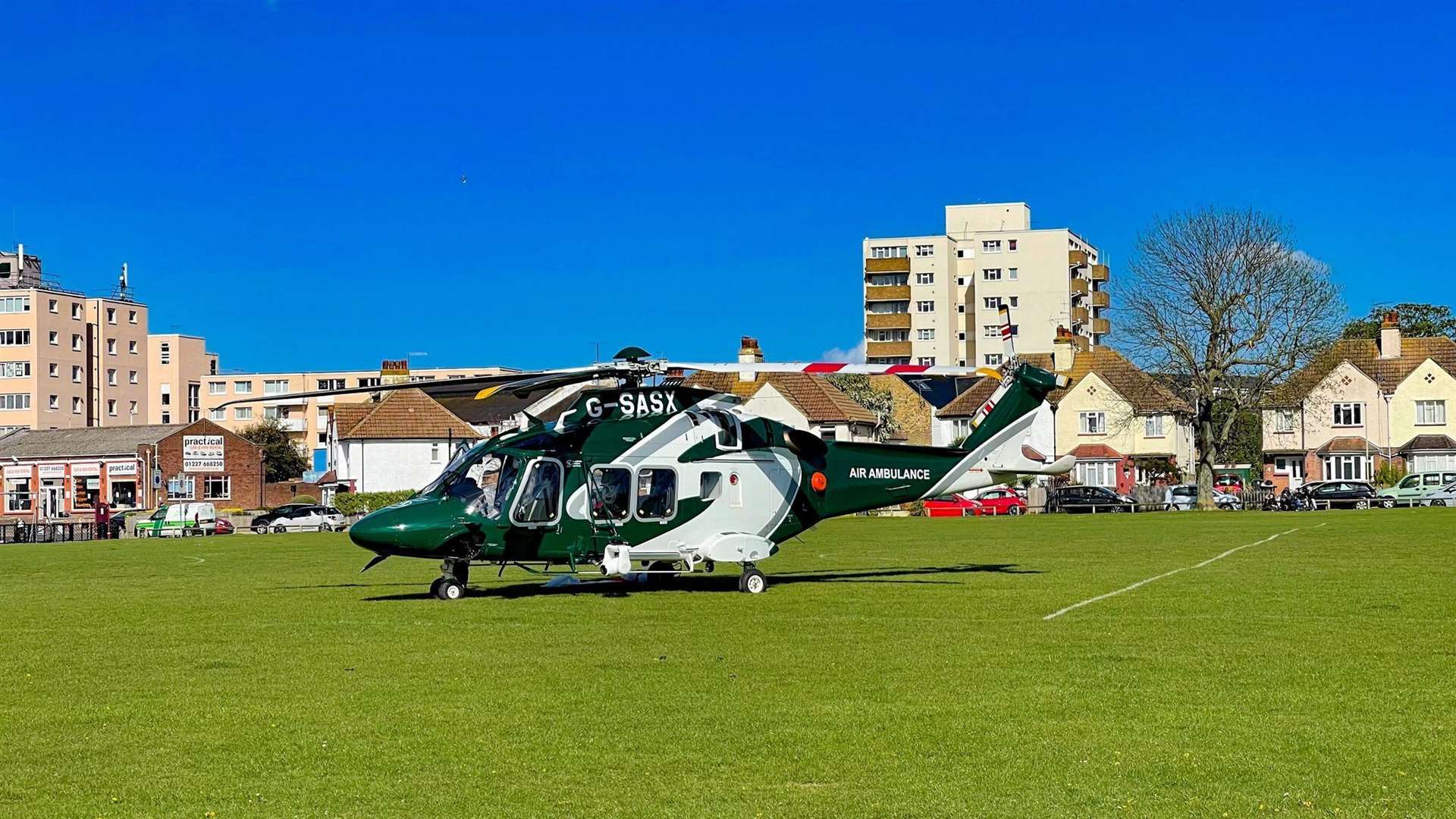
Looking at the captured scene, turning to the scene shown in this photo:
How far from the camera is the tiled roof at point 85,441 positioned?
286 feet

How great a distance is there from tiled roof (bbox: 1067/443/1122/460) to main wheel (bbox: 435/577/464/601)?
70.9m

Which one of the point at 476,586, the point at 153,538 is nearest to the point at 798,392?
the point at 153,538

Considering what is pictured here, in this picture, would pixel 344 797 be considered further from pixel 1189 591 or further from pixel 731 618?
pixel 1189 591

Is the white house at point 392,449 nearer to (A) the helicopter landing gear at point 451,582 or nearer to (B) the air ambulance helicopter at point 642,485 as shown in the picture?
(B) the air ambulance helicopter at point 642,485

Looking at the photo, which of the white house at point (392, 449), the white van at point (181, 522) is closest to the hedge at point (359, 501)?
the white house at point (392, 449)

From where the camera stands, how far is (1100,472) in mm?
89562

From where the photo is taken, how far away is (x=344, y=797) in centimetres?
877

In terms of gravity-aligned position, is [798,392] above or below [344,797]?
above

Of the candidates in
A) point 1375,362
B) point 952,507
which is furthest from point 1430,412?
point 952,507

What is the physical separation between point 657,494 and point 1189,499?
184ft

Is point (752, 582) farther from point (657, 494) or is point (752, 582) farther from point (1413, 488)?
point (1413, 488)

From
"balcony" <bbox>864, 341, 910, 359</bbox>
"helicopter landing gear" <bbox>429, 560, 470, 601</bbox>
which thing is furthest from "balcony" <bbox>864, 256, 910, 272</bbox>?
"helicopter landing gear" <bbox>429, 560, 470, 601</bbox>

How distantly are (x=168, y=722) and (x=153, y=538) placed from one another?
5341cm

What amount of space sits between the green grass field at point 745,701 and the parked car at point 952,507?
4859cm
